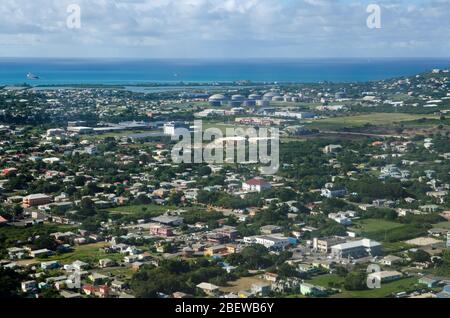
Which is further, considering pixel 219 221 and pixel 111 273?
pixel 219 221

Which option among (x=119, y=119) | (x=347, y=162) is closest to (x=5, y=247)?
(x=347, y=162)

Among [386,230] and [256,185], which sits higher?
[256,185]

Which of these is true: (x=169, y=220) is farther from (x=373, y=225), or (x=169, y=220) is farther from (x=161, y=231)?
(x=373, y=225)

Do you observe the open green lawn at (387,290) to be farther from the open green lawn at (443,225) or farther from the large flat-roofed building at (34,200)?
the large flat-roofed building at (34,200)

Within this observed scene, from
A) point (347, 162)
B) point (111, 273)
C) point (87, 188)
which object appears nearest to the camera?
point (111, 273)

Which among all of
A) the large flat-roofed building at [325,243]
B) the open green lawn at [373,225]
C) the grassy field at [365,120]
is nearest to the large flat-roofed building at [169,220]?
the large flat-roofed building at [325,243]

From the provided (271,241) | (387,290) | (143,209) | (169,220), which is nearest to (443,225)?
(271,241)
